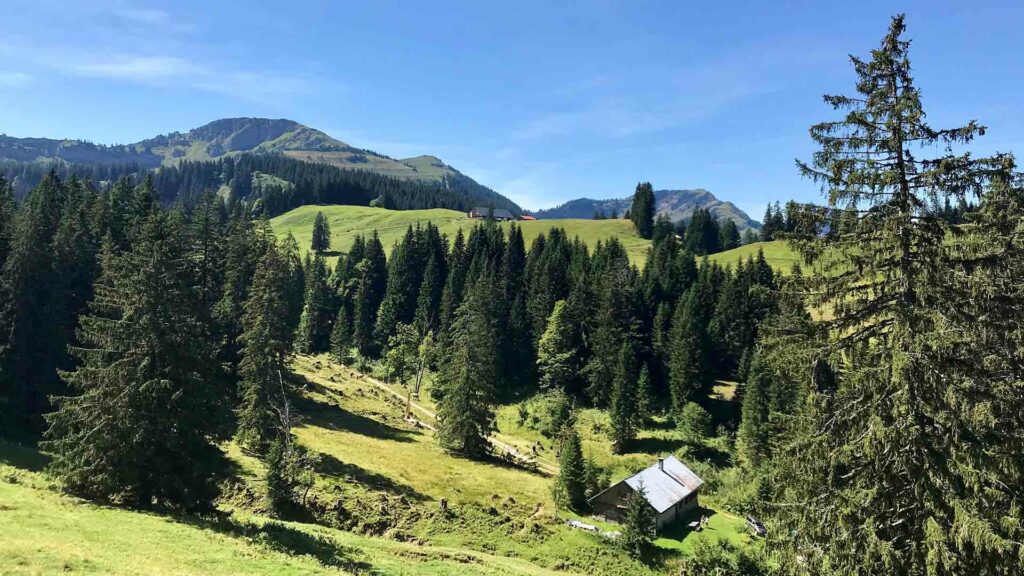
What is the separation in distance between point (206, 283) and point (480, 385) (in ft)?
102

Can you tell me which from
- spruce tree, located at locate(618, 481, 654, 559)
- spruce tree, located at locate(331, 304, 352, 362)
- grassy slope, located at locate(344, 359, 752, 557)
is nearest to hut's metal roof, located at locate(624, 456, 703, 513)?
grassy slope, located at locate(344, 359, 752, 557)

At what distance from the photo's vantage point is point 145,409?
2586 cm

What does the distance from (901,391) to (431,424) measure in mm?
60060

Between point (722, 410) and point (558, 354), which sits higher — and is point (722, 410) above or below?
below

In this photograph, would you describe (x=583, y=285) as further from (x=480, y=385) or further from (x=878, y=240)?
(x=878, y=240)

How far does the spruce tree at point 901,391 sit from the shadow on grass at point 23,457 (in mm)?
41273

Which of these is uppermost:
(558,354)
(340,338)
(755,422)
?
(558,354)

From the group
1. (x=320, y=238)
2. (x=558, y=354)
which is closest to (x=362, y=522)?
(x=558, y=354)

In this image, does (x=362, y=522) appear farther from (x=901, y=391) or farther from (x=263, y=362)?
(x=901, y=391)

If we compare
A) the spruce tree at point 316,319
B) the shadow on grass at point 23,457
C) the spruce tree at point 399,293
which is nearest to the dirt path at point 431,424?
the spruce tree at point 399,293

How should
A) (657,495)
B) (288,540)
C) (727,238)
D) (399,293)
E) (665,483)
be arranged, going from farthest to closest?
(727,238) → (399,293) → (665,483) → (657,495) → (288,540)

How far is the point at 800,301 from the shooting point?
1377 cm

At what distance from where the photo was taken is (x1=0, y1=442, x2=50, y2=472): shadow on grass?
32.6 metres

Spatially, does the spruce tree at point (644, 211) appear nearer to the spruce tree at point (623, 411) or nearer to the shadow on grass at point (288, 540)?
the spruce tree at point (623, 411)
